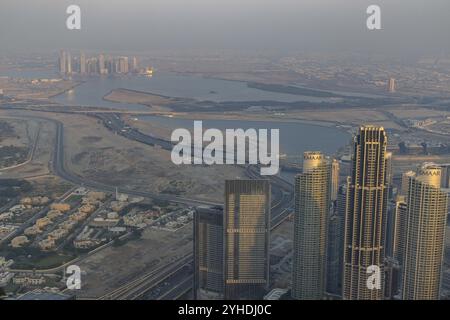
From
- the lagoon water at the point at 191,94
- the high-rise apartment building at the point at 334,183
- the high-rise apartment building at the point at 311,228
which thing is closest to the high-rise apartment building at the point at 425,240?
the high-rise apartment building at the point at 311,228

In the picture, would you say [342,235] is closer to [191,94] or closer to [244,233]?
[244,233]

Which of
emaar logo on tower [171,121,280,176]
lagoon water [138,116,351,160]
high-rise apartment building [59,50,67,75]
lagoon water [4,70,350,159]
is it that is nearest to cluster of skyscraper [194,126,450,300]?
emaar logo on tower [171,121,280,176]

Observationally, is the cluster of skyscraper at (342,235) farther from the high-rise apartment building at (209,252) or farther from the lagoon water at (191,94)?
the lagoon water at (191,94)

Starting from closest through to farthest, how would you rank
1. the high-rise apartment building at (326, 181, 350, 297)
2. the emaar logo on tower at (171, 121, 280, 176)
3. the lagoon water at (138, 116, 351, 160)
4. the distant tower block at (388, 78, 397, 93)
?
the high-rise apartment building at (326, 181, 350, 297) < the emaar logo on tower at (171, 121, 280, 176) < the lagoon water at (138, 116, 351, 160) < the distant tower block at (388, 78, 397, 93)

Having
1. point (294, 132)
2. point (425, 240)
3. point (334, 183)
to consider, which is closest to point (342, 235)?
point (425, 240)

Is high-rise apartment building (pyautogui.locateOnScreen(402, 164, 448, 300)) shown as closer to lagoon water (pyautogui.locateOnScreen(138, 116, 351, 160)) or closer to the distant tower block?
lagoon water (pyautogui.locateOnScreen(138, 116, 351, 160))

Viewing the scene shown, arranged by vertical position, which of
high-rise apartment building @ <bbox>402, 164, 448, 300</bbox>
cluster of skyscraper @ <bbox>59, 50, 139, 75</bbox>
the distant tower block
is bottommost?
high-rise apartment building @ <bbox>402, 164, 448, 300</bbox>

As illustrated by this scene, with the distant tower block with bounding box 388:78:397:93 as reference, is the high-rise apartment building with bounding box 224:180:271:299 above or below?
below
